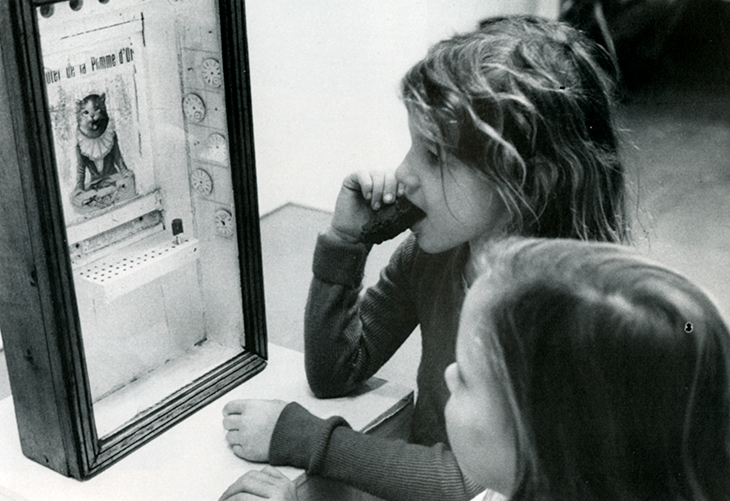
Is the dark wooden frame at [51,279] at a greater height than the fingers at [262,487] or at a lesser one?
greater

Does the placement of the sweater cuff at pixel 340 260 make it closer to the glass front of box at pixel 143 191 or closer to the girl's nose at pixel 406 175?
the girl's nose at pixel 406 175

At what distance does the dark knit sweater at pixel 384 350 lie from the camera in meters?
1.07

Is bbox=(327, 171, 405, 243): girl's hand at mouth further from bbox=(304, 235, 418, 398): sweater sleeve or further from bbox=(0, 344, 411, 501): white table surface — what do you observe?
bbox=(0, 344, 411, 501): white table surface

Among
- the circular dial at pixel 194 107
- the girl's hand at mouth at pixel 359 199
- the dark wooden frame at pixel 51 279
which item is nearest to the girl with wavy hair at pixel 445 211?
the girl's hand at mouth at pixel 359 199

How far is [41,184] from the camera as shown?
1.04m

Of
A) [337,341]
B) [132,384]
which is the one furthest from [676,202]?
[132,384]

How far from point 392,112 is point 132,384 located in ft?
1.73

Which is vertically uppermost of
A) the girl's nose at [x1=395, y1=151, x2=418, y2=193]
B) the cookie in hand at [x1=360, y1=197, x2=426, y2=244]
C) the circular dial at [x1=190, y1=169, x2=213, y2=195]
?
the girl's nose at [x1=395, y1=151, x2=418, y2=193]

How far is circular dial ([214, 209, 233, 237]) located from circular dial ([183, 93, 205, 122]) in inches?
5.0

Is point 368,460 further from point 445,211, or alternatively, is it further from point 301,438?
point 445,211

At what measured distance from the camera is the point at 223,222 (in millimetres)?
1290

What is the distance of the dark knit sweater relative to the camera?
42.3 inches

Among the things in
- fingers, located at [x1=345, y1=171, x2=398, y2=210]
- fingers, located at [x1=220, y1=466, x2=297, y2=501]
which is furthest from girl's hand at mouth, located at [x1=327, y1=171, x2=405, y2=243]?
fingers, located at [x1=220, y1=466, x2=297, y2=501]

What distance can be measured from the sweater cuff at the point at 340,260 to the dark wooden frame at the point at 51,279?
18cm
